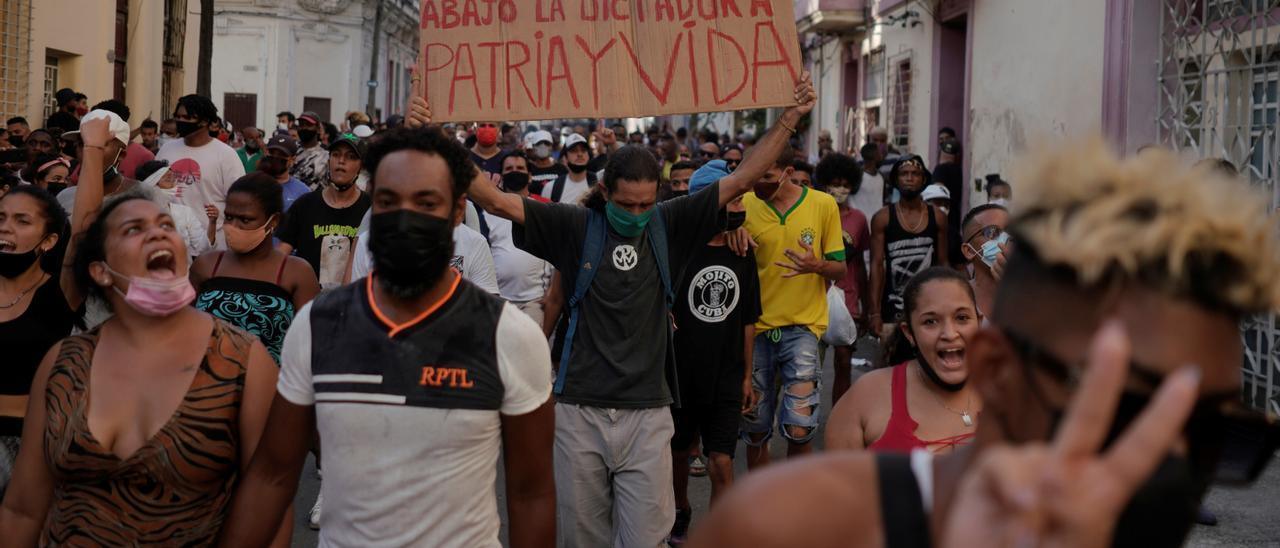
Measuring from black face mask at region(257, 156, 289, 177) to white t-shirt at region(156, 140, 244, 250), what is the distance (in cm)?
54

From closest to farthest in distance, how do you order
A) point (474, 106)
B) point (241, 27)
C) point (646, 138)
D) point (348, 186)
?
1. point (474, 106)
2. point (348, 186)
3. point (646, 138)
4. point (241, 27)

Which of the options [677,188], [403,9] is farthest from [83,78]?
[403,9]

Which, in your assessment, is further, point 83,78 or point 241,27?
point 241,27

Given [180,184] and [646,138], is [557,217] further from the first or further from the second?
[646,138]

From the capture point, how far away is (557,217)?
5.42m

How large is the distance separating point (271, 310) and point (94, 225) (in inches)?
73.5

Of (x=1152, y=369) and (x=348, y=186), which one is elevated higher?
(x=348, y=186)

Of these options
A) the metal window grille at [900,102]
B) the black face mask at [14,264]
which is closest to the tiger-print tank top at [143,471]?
the black face mask at [14,264]

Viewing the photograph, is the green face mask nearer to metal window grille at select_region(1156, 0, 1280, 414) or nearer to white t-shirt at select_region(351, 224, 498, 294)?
white t-shirt at select_region(351, 224, 498, 294)

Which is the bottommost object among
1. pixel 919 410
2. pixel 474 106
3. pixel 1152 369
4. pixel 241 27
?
pixel 919 410

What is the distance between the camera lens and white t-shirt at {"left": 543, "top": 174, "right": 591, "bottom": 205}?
460 inches

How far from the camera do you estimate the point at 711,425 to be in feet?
21.5

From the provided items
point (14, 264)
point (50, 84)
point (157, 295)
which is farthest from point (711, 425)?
point (50, 84)

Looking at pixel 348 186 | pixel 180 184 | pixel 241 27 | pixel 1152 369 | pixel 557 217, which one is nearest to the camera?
pixel 1152 369
